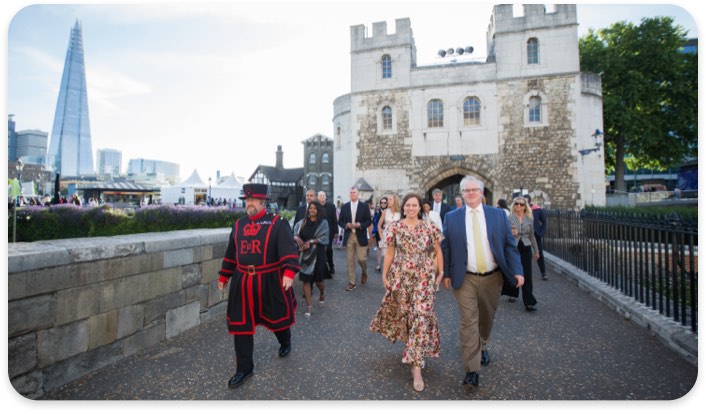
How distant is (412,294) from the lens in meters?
3.35

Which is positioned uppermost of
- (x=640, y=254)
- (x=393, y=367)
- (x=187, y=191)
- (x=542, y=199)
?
(x=187, y=191)

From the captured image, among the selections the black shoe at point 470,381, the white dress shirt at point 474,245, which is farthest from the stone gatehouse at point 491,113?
the black shoe at point 470,381

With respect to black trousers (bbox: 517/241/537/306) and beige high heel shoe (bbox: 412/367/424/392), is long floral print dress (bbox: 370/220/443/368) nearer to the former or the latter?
beige high heel shoe (bbox: 412/367/424/392)

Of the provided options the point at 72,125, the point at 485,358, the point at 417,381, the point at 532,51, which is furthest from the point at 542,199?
the point at 72,125

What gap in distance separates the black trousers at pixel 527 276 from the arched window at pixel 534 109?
47.1ft

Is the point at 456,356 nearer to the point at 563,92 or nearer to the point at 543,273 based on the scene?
the point at 543,273

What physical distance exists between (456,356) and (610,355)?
1.55 metres

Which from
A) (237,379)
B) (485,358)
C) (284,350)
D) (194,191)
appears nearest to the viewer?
(237,379)

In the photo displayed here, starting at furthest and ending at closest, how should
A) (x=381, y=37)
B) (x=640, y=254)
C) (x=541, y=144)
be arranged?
1. (x=381, y=37)
2. (x=541, y=144)
3. (x=640, y=254)

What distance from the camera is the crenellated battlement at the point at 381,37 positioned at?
63.1 feet

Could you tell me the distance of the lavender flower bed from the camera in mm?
5250

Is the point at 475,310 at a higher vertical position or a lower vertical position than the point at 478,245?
lower

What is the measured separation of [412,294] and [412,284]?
9 cm

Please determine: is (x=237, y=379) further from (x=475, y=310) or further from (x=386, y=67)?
(x=386, y=67)
